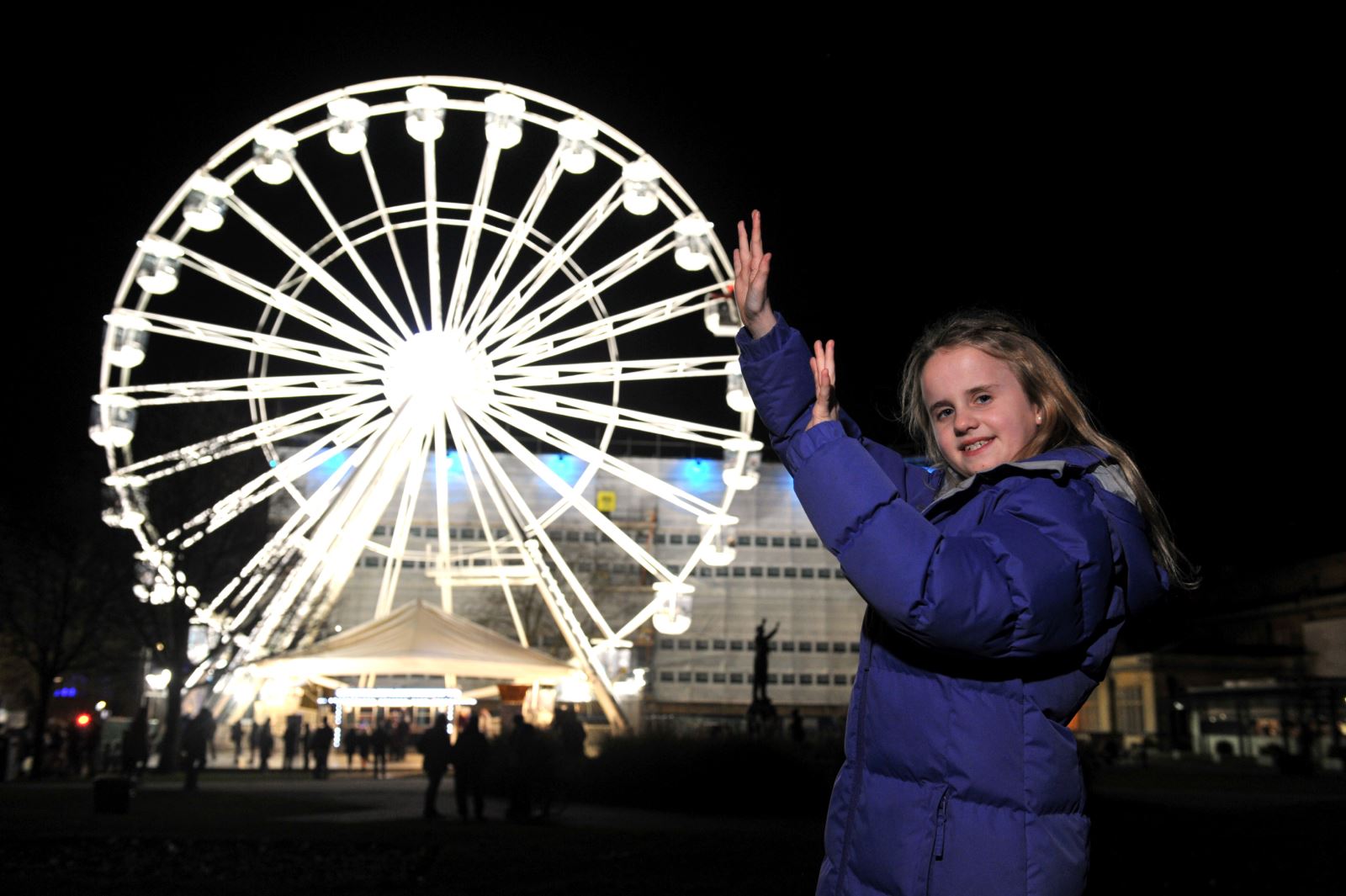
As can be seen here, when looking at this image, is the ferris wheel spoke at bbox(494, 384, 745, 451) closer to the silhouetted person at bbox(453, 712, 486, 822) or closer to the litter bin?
the silhouetted person at bbox(453, 712, 486, 822)

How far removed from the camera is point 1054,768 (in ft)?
A: 6.29

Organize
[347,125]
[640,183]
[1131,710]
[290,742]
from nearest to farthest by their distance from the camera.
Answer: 1. [347,125]
2. [640,183]
3. [290,742]
4. [1131,710]

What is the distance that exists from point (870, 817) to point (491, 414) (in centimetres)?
2137

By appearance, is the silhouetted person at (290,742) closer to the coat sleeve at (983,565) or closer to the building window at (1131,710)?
the coat sleeve at (983,565)

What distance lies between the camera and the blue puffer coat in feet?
5.96

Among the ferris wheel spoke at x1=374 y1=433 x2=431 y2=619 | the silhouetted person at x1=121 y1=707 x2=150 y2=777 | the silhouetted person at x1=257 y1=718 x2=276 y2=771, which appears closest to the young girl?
the ferris wheel spoke at x1=374 y1=433 x2=431 y2=619

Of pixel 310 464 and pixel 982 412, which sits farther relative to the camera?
pixel 310 464

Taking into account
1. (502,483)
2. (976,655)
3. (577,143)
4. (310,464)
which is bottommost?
(976,655)

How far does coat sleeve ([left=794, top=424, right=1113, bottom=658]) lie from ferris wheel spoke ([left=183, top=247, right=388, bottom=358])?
2060 centimetres

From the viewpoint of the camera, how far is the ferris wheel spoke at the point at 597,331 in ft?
73.5

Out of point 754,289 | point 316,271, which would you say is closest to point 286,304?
point 316,271

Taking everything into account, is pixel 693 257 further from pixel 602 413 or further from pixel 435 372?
pixel 435 372

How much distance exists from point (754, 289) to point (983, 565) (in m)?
0.86

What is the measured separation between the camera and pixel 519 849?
12.8 metres
